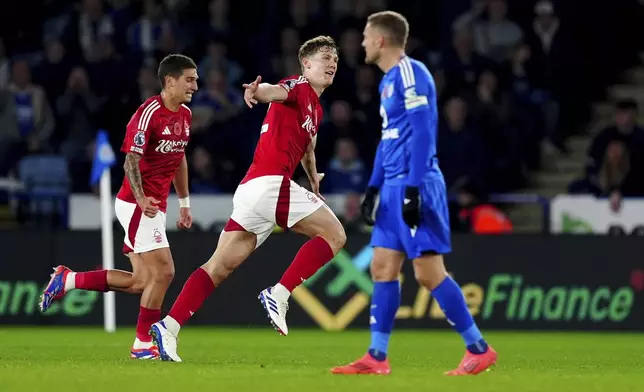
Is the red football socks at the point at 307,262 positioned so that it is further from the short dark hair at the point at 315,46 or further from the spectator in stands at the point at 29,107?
the spectator in stands at the point at 29,107

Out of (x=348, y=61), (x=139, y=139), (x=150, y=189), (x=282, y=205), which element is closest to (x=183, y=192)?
(x=150, y=189)

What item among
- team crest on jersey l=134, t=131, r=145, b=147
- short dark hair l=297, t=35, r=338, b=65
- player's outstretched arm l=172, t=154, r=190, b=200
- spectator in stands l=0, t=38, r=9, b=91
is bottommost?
player's outstretched arm l=172, t=154, r=190, b=200

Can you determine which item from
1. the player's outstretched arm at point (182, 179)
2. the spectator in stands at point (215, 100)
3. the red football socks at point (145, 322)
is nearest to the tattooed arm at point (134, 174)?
the player's outstretched arm at point (182, 179)

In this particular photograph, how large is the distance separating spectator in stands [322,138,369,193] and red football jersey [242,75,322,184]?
7.41 meters

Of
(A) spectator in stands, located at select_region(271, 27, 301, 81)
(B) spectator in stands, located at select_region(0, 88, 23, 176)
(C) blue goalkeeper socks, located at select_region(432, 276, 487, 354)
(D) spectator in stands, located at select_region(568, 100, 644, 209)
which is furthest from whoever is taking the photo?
(A) spectator in stands, located at select_region(271, 27, 301, 81)

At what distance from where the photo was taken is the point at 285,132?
33.9 feet

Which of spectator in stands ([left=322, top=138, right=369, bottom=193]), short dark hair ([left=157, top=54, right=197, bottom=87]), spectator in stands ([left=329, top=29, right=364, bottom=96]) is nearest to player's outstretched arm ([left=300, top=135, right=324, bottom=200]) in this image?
short dark hair ([left=157, top=54, right=197, bottom=87])

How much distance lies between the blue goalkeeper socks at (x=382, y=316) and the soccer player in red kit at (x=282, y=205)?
1176 mm

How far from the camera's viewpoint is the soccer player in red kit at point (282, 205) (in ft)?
33.3

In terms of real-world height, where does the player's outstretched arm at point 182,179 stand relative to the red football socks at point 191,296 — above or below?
above

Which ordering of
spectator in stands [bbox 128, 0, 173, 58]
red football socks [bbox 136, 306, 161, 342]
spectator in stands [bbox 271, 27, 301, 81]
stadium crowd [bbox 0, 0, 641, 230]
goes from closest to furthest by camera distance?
red football socks [bbox 136, 306, 161, 342]
stadium crowd [bbox 0, 0, 641, 230]
spectator in stands [bbox 271, 27, 301, 81]
spectator in stands [bbox 128, 0, 173, 58]

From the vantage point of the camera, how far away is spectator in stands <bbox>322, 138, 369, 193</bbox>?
17891mm

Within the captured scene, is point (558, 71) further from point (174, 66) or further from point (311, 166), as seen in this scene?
point (174, 66)

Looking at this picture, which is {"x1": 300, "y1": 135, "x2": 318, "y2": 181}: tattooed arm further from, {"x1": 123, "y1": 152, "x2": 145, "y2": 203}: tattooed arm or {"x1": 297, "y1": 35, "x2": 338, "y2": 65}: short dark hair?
{"x1": 123, "y1": 152, "x2": 145, "y2": 203}: tattooed arm
